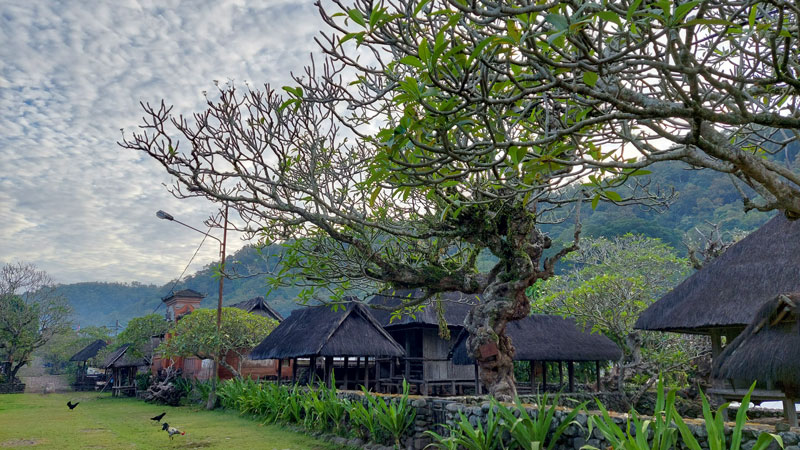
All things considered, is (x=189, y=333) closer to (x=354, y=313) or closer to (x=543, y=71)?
(x=354, y=313)

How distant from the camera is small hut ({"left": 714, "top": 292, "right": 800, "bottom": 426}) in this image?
5410 mm

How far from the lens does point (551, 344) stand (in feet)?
56.9

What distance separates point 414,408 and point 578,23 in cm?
806

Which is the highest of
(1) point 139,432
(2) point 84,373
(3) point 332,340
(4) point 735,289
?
(4) point 735,289

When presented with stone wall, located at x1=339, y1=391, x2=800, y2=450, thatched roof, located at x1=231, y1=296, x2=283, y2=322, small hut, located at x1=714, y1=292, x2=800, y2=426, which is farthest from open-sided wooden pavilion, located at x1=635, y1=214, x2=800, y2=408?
thatched roof, located at x1=231, y1=296, x2=283, y2=322

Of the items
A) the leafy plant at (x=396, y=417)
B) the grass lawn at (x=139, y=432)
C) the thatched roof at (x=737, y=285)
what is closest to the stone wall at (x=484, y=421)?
the leafy plant at (x=396, y=417)

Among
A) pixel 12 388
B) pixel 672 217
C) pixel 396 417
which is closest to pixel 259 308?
pixel 12 388

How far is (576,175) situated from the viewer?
4.08 metres

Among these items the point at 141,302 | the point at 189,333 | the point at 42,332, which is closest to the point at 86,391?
the point at 42,332

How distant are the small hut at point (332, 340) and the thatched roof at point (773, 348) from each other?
12.6 m

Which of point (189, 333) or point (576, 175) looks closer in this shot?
point (576, 175)

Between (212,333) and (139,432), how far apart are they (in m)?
7.54

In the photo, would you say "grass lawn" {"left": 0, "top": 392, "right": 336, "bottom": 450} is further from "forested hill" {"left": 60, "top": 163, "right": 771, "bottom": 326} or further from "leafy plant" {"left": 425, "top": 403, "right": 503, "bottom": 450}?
"forested hill" {"left": 60, "top": 163, "right": 771, "bottom": 326}

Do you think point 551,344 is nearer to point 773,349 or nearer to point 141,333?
point 773,349
